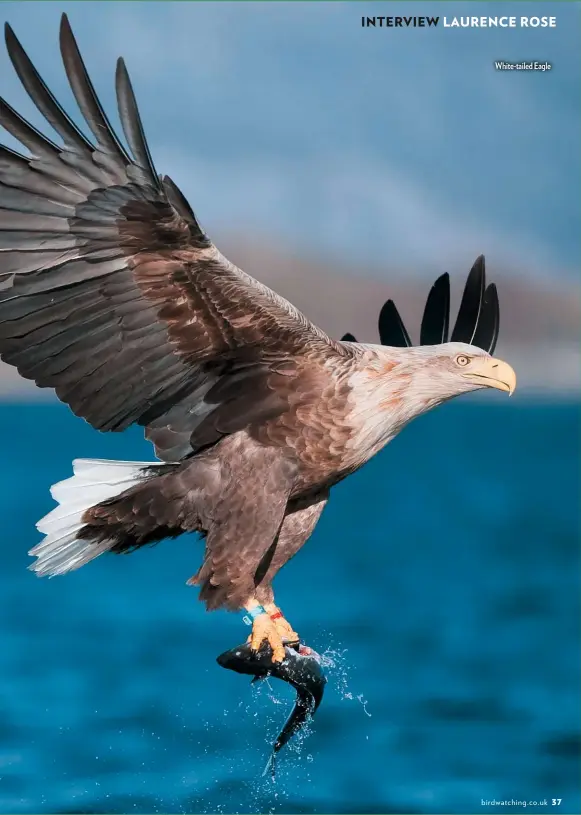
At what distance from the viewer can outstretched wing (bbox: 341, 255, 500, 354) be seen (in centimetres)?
581

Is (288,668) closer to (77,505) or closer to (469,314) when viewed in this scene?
(77,505)

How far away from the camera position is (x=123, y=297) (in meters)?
4.35

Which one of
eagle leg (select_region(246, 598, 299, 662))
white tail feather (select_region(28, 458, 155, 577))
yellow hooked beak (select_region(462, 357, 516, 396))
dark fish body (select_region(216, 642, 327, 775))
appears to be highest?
yellow hooked beak (select_region(462, 357, 516, 396))

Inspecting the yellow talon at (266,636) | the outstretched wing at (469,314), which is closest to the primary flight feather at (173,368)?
the yellow talon at (266,636)

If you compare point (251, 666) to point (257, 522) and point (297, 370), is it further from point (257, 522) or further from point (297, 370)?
point (297, 370)

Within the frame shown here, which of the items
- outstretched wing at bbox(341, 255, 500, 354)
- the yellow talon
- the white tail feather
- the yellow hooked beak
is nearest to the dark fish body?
the yellow talon

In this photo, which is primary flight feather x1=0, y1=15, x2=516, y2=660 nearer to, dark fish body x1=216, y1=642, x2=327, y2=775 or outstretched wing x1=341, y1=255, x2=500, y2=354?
dark fish body x1=216, y1=642, x2=327, y2=775

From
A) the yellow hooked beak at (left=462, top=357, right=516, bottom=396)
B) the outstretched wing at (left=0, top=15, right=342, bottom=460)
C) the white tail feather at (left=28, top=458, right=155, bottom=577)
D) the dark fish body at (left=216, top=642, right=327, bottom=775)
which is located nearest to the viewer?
the outstretched wing at (left=0, top=15, right=342, bottom=460)

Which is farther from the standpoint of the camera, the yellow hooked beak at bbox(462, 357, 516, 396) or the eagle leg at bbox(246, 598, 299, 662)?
the yellow hooked beak at bbox(462, 357, 516, 396)

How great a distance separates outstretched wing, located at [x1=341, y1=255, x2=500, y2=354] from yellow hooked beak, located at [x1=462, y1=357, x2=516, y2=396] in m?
1.07

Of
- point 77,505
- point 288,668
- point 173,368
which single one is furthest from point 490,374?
point 77,505

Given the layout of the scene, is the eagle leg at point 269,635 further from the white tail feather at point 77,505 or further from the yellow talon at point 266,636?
the white tail feather at point 77,505

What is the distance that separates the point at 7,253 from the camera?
4.31 m

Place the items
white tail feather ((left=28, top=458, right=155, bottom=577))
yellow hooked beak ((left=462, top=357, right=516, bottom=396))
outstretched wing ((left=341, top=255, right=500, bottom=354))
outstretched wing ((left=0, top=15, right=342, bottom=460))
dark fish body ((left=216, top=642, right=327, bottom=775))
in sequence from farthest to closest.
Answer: outstretched wing ((left=341, top=255, right=500, bottom=354))
white tail feather ((left=28, top=458, right=155, bottom=577))
yellow hooked beak ((left=462, top=357, right=516, bottom=396))
dark fish body ((left=216, top=642, right=327, bottom=775))
outstretched wing ((left=0, top=15, right=342, bottom=460))
